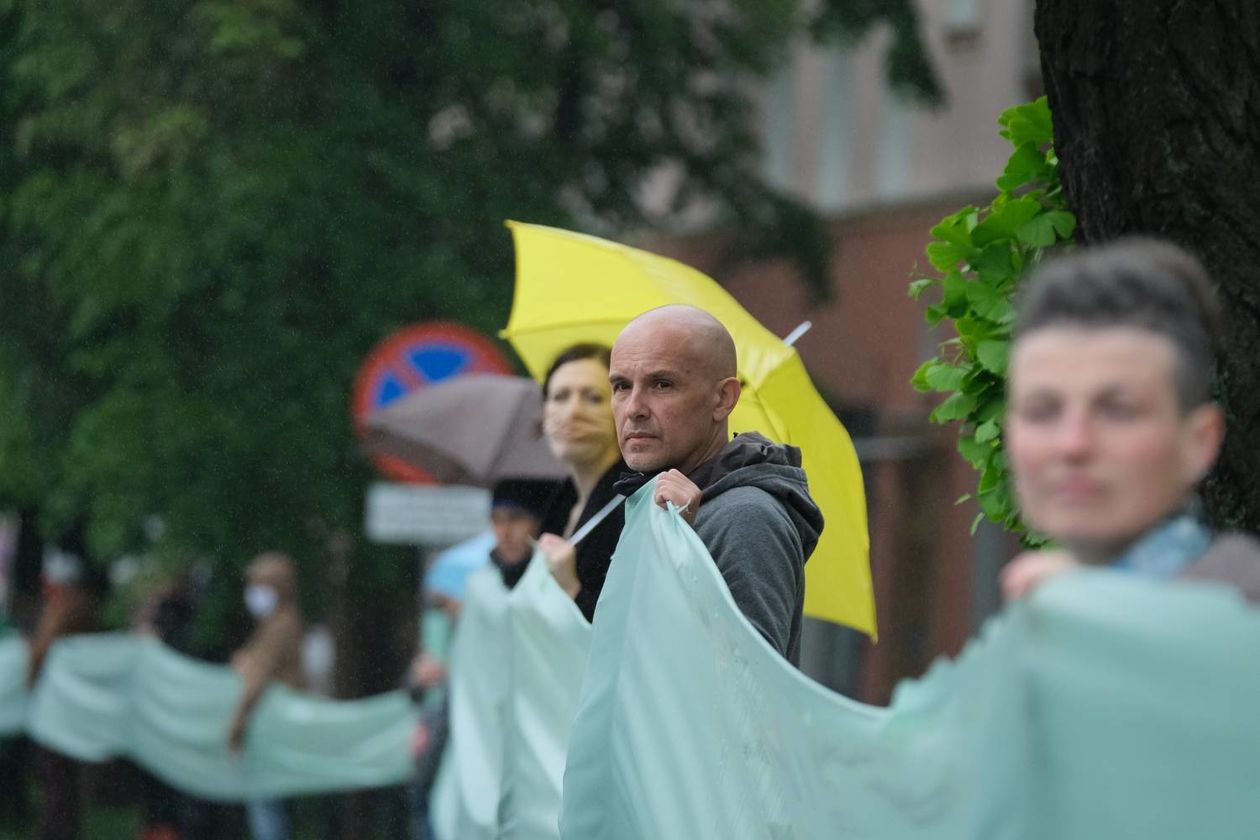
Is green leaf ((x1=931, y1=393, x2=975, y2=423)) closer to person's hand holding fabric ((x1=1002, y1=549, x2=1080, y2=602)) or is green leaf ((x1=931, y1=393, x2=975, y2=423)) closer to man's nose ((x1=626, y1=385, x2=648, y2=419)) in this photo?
man's nose ((x1=626, y1=385, x2=648, y2=419))

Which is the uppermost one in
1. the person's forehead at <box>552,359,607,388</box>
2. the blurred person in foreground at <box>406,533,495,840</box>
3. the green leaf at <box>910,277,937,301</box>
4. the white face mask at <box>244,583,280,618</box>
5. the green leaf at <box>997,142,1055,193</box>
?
the green leaf at <box>997,142,1055,193</box>

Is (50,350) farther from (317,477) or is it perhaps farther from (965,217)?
(965,217)

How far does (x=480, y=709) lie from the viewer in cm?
727

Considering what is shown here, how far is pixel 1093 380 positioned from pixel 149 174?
14106 millimetres

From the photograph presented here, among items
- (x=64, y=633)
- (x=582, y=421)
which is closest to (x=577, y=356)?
(x=582, y=421)

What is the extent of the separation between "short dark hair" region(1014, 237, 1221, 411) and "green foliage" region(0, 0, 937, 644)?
1335cm

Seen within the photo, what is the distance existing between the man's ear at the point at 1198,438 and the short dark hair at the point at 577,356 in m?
4.24

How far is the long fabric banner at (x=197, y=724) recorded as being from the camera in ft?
47.3

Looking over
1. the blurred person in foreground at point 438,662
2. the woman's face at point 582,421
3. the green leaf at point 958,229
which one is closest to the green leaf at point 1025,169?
the green leaf at point 958,229

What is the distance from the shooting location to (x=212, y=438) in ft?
52.0

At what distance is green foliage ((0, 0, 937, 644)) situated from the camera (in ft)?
52.1

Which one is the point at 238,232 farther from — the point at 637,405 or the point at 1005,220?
→ the point at 1005,220

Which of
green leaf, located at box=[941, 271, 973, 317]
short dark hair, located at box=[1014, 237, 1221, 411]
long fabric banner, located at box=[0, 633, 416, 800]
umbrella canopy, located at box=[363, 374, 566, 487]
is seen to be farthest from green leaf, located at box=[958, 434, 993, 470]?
long fabric banner, located at box=[0, 633, 416, 800]

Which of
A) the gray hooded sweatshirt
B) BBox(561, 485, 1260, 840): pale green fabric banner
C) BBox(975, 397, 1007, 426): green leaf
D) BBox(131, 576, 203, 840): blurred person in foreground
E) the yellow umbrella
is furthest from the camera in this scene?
BBox(131, 576, 203, 840): blurred person in foreground
